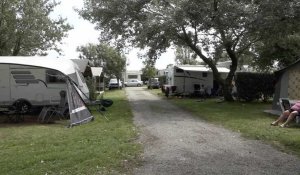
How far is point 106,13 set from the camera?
74.7 feet

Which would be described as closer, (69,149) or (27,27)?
(69,149)

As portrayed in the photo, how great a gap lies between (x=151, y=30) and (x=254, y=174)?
45.4 feet

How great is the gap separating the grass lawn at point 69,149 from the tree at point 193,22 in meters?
6.68

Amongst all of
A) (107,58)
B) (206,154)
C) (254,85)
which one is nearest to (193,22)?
(254,85)

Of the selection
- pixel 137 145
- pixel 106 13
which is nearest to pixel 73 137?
pixel 137 145

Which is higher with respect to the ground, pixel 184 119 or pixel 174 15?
pixel 174 15

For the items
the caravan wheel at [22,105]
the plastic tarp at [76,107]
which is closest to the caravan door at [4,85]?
the caravan wheel at [22,105]

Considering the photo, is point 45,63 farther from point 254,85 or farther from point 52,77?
point 254,85

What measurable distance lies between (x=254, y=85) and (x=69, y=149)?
16.5 m

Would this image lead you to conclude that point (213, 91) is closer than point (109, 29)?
No

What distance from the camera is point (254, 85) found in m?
23.5

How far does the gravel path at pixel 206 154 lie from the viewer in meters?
7.03

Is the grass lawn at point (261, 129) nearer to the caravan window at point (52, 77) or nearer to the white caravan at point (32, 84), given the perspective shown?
the white caravan at point (32, 84)

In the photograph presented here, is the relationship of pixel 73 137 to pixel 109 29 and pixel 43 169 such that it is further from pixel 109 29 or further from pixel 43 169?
pixel 109 29
